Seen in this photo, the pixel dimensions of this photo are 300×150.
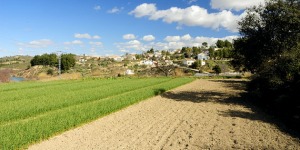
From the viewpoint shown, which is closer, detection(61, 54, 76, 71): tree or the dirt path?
the dirt path

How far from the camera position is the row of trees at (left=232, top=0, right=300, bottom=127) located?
22097 mm

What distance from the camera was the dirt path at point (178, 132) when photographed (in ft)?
43.6

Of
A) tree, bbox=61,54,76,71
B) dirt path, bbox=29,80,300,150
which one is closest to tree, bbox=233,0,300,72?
dirt path, bbox=29,80,300,150

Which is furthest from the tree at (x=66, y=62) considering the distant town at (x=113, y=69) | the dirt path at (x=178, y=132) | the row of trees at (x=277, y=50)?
the dirt path at (x=178, y=132)

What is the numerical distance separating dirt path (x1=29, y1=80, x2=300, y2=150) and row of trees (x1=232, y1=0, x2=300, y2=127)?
254 cm

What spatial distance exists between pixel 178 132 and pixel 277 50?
15.9 m

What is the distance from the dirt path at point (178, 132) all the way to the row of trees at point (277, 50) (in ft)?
8.32

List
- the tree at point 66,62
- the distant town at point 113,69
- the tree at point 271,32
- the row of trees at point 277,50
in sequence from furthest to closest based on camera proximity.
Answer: the tree at point 66,62 < the distant town at point 113,69 < the tree at point 271,32 < the row of trees at point 277,50

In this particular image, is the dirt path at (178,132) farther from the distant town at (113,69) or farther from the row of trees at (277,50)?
the distant town at (113,69)

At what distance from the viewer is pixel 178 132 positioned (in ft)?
51.7

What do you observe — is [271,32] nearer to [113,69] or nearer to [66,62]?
[113,69]

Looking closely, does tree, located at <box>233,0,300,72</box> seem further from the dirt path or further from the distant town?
the distant town

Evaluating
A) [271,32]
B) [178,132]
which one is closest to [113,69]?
[271,32]

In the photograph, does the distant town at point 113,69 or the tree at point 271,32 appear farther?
the distant town at point 113,69
